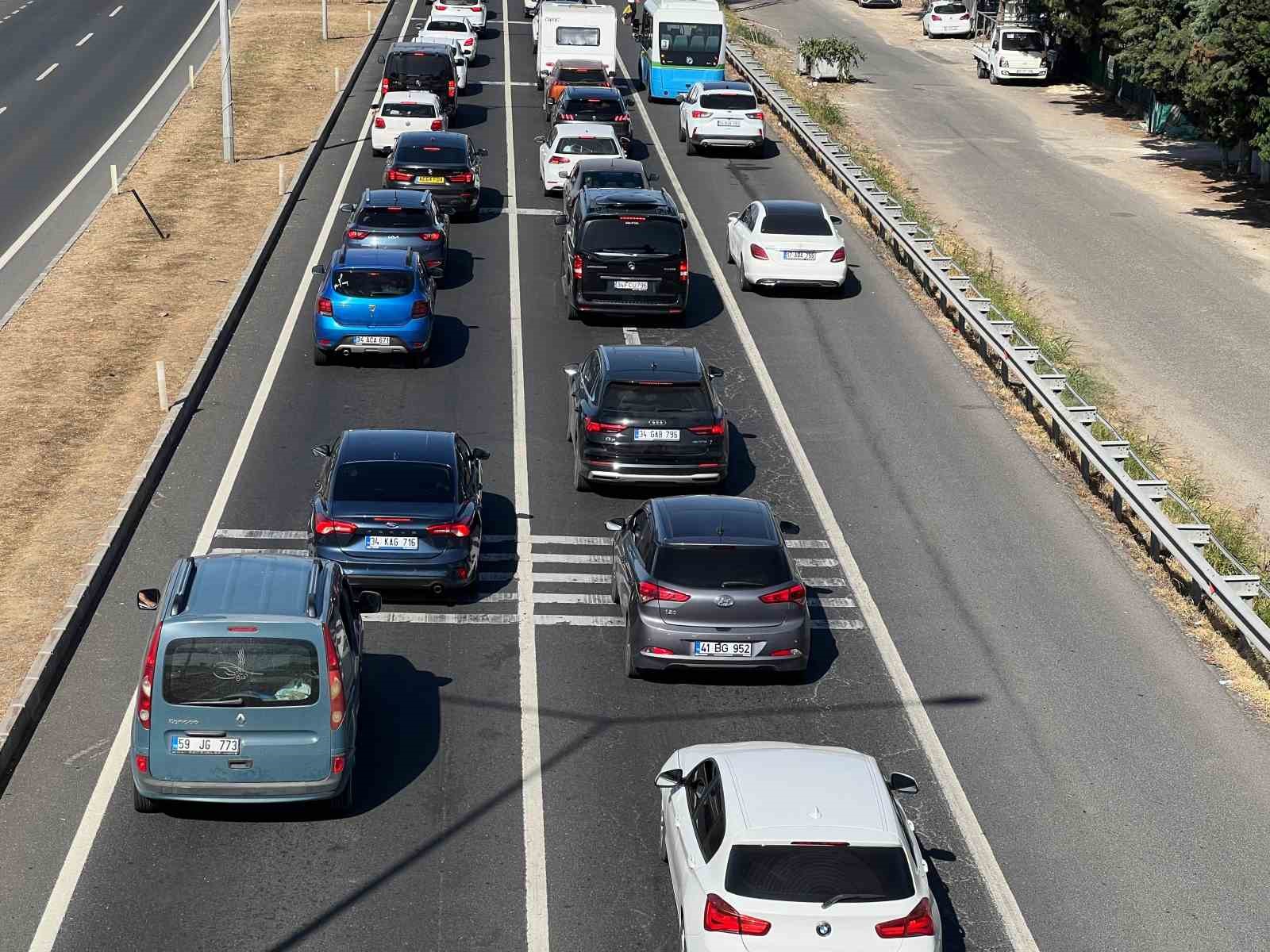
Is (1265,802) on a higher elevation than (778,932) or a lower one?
A: lower

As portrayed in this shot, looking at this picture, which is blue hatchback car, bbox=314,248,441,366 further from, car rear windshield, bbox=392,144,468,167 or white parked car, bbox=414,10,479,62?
white parked car, bbox=414,10,479,62

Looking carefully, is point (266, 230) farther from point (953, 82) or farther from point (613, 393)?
point (953, 82)

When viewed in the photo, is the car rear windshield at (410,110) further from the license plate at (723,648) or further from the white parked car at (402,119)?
the license plate at (723,648)

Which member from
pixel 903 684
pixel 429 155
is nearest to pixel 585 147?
pixel 429 155

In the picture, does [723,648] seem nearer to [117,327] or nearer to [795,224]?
[117,327]

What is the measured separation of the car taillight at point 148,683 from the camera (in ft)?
38.4

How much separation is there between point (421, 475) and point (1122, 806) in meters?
7.37

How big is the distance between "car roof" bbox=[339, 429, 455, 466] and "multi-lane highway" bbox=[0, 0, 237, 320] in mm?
13092

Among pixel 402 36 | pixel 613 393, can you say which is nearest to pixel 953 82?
pixel 402 36

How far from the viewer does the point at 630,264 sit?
26016 millimetres

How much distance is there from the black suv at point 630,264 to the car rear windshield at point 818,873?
16709 millimetres

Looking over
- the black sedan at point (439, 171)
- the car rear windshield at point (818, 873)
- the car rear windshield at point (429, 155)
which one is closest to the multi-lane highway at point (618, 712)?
the car rear windshield at point (818, 873)

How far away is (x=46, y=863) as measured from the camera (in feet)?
38.2

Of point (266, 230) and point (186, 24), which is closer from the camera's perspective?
point (266, 230)
